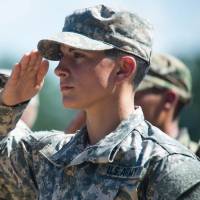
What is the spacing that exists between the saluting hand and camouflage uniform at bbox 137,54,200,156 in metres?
2.66

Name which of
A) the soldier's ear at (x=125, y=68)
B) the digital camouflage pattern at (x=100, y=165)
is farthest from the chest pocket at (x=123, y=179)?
the soldier's ear at (x=125, y=68)

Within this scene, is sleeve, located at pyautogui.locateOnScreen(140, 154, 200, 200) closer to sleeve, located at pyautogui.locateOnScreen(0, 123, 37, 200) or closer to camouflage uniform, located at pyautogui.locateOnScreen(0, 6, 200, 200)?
camouflage uniform, located at pyautogui.locateOnScreen(0, 6, 200, 200)

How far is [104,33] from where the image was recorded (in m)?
5.91

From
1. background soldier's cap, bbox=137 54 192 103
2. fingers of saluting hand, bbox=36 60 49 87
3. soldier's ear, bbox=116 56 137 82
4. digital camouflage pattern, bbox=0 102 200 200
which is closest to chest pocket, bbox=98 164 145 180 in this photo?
digital camouflage pattern, bbox=0 102 200 200

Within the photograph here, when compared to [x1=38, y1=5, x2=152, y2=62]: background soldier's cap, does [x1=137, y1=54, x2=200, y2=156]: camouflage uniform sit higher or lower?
lower

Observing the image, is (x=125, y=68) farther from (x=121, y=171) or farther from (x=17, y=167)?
(x=17, y=167)

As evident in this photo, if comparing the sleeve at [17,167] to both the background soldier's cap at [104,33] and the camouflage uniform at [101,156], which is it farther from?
the background soldier's cap at [104,33]

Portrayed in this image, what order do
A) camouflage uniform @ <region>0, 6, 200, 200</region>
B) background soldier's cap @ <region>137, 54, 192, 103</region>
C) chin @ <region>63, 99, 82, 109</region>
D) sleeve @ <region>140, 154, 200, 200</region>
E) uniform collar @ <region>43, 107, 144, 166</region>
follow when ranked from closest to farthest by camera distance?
sleeve @ <region>140, 154, 200, 200</region>, camouflage uniform @ <region>0, 6, 200, 200</region>, uniform collar @ <region>43, 107, 144, 166</region>, chin @ <region>63, 99, 82, 109</region>, background soldier's cap @ <region>137, 54, 192, 103</region>

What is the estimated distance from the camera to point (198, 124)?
1384 inches

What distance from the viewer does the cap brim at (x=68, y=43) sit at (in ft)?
19.0

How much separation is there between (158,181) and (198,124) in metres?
29.9

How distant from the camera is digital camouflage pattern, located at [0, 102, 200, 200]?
17.9 ft

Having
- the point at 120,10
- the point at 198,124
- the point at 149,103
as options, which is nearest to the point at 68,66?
the point at 120,10

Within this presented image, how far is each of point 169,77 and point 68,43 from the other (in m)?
3.38
